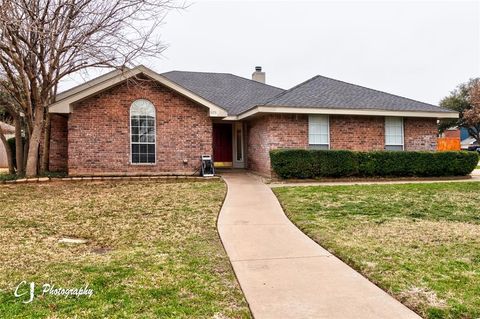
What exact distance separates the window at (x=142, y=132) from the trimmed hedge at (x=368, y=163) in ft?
15.8

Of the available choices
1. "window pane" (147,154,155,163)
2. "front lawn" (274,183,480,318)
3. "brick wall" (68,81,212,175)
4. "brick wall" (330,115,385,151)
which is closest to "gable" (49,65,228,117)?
"brick wall" (68,81,212,175)

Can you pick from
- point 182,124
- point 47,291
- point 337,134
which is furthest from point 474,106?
point 47,291

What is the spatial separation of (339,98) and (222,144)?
20.0 ft

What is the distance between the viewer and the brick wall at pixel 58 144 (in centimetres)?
1491

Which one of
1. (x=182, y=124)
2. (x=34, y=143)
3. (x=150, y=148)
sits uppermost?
(x=182, y=124)

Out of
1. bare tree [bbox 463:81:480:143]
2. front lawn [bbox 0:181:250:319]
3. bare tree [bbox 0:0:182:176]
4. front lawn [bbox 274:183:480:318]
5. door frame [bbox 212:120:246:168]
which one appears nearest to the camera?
front lawn [bbox 0:181:250:319]

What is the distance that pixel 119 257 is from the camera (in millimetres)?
5109

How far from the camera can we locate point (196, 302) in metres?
3.64

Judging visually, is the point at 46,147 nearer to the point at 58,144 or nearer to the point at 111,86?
the point at 58,144

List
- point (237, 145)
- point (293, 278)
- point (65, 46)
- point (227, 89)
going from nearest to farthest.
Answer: point (293, 278)
point (65, 46)
point (237, 145)
point (227, 89)

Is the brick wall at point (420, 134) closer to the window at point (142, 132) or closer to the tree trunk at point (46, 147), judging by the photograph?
the window at point (142, 132)

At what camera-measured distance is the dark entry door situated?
60.4ft

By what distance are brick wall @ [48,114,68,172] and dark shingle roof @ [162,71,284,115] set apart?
6137mm

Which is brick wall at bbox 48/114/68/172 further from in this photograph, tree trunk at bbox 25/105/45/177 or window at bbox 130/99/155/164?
window at bbox 130/99/155/164
